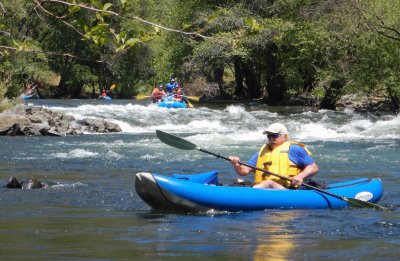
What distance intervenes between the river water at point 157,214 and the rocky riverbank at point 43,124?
37.8 inches

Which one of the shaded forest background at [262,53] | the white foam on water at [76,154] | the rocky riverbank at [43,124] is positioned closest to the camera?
the white foam on water at [76,154]

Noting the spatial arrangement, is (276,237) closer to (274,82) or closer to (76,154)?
(76,154)

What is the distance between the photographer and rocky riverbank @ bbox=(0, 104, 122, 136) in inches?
722

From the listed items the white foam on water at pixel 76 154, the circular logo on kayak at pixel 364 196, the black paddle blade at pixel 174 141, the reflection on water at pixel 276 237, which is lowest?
the white foam on water at pixel 76 154

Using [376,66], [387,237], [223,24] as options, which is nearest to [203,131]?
[376,66]

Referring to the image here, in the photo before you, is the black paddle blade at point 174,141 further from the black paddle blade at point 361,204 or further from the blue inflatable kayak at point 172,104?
the blue inflatable kayak at point 172,104

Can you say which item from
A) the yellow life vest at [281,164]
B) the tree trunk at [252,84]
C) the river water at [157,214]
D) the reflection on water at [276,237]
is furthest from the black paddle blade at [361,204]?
the tree trunk at [252,84]

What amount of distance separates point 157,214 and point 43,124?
461 inches

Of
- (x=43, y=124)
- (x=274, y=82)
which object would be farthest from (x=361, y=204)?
(x=274, y=82)

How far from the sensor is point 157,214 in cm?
760

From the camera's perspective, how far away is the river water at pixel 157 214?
5.63 m

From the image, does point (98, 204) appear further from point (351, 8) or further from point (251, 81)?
point (251, 81)

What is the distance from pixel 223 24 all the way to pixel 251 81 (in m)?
9.06

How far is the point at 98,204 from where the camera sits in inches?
324
